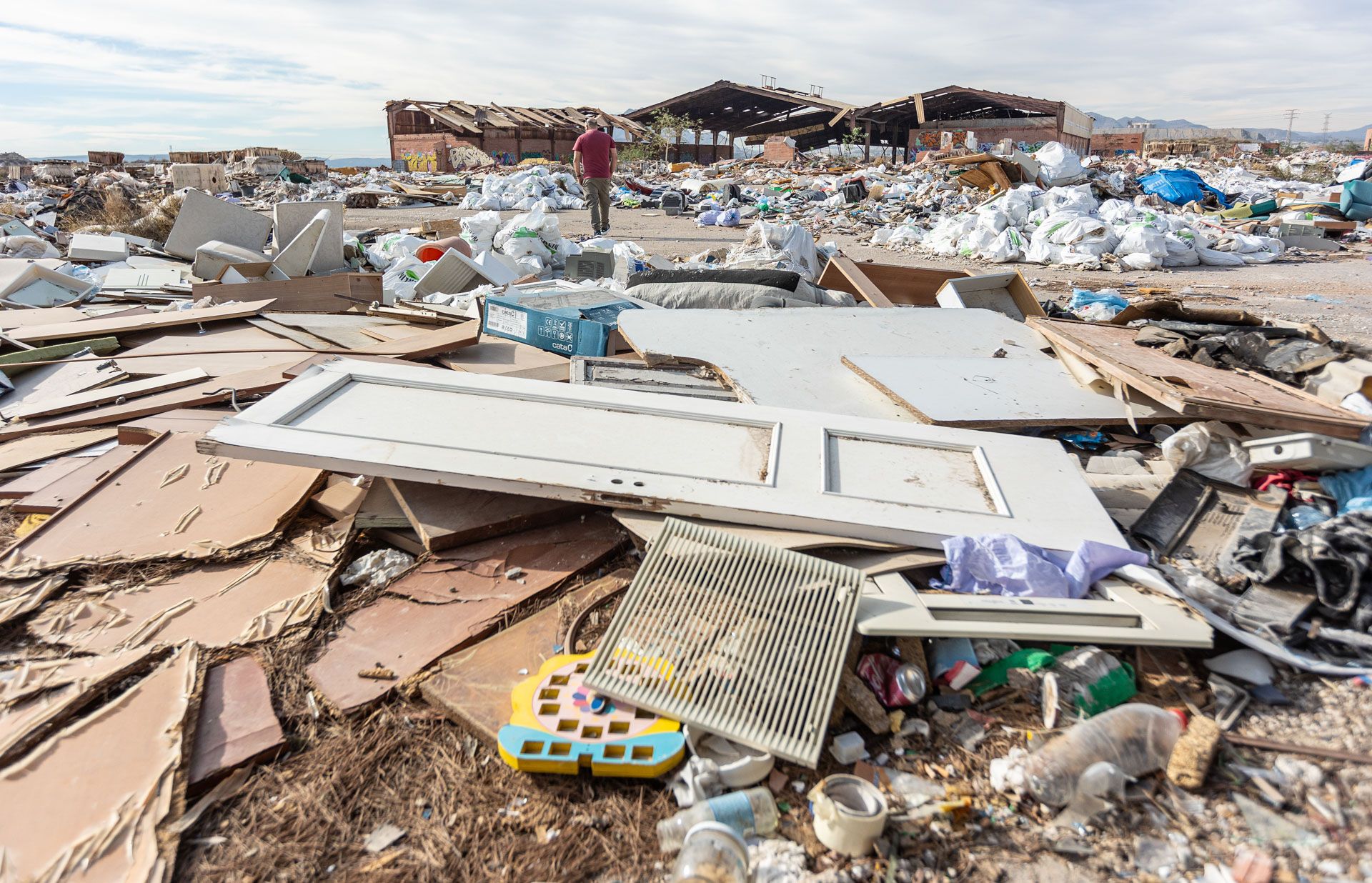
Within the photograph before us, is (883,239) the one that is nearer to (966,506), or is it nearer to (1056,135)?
(966,506)

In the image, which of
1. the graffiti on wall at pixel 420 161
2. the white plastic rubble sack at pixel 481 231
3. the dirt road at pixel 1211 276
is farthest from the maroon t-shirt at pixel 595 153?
the graffiti on wall at pixel 420 161

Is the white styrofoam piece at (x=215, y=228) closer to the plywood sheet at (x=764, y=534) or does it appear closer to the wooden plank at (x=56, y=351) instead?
the wooden plank at (x=56, y=351)

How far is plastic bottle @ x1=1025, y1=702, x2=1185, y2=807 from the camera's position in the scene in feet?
5.15

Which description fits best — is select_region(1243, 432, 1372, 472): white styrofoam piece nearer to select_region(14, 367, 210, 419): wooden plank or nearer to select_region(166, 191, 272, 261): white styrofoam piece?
select_region(14, 367, 210, 419): wooden plank

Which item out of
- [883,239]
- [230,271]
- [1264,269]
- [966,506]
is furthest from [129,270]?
[1264,269]

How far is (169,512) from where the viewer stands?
2594mm

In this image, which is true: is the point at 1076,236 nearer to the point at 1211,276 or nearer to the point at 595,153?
the point at 1211,276

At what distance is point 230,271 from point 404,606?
15.2 feet

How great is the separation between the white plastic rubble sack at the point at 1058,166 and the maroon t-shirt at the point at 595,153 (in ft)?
24.9

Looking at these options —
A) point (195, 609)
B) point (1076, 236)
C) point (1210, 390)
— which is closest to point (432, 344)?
point (195, 609)

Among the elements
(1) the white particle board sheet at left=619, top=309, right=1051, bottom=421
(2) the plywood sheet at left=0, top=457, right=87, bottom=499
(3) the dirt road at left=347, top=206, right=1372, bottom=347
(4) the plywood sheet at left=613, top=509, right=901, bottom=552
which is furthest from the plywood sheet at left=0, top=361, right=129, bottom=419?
(3) the dirt road at left=347, top=206, right=1372, bottom=347

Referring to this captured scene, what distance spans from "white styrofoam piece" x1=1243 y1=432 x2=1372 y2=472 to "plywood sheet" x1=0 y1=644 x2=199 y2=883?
3213 mm

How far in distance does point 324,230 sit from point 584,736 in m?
5.87

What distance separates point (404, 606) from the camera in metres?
2.19
